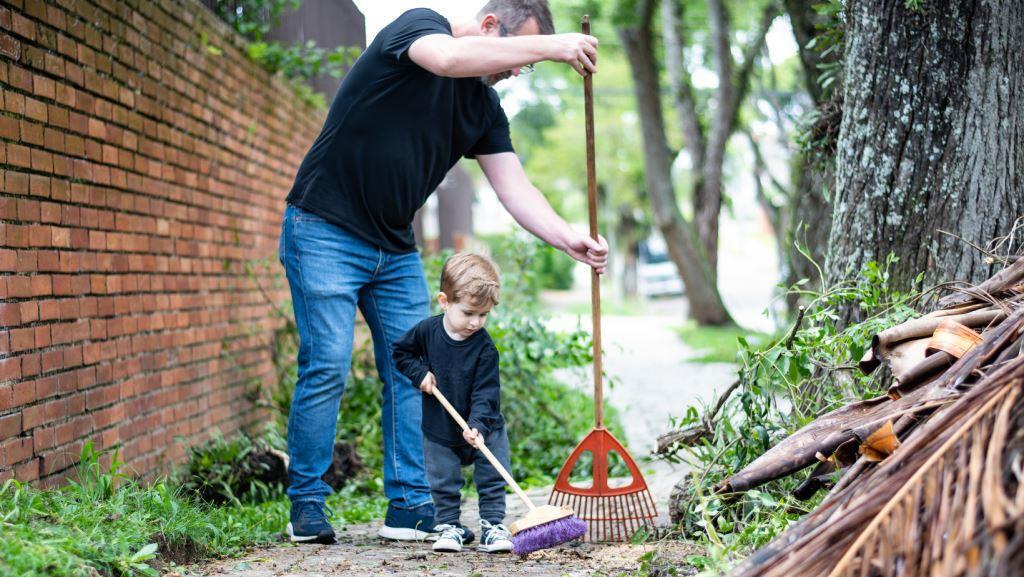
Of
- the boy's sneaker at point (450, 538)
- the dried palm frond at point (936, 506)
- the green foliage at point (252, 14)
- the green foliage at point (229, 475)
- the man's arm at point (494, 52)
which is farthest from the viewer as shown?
the green foliage at point (252, 14)

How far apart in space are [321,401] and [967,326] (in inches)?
85.1

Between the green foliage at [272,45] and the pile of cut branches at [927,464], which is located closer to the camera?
the pile of cut branches at [927,464]

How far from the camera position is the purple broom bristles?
3.36 m

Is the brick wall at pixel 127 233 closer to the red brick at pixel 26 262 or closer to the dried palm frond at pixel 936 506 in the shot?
the red brick at pixel 26 262

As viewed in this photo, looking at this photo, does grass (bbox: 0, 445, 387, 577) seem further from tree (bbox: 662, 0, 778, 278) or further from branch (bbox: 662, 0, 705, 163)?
branch (bbox: 662, 0, 705, 163)

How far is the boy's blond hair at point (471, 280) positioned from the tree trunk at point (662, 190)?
12058mm

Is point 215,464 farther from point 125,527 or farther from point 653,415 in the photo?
point 653,415

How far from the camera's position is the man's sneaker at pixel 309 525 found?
142 inches

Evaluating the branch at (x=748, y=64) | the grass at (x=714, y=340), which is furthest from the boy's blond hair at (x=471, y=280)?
the branch at (x=748, y=64)

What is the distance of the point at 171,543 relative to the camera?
3.12 meters

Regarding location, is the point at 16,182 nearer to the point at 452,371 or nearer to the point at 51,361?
the point at 51,361

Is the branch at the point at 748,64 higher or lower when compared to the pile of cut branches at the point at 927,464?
higher

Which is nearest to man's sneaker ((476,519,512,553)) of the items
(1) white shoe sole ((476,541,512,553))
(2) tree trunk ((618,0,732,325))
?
(1) white shoe sole ((476,541,512,553))

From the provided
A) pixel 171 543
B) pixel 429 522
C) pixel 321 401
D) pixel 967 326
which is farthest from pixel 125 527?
pixel 967 326
